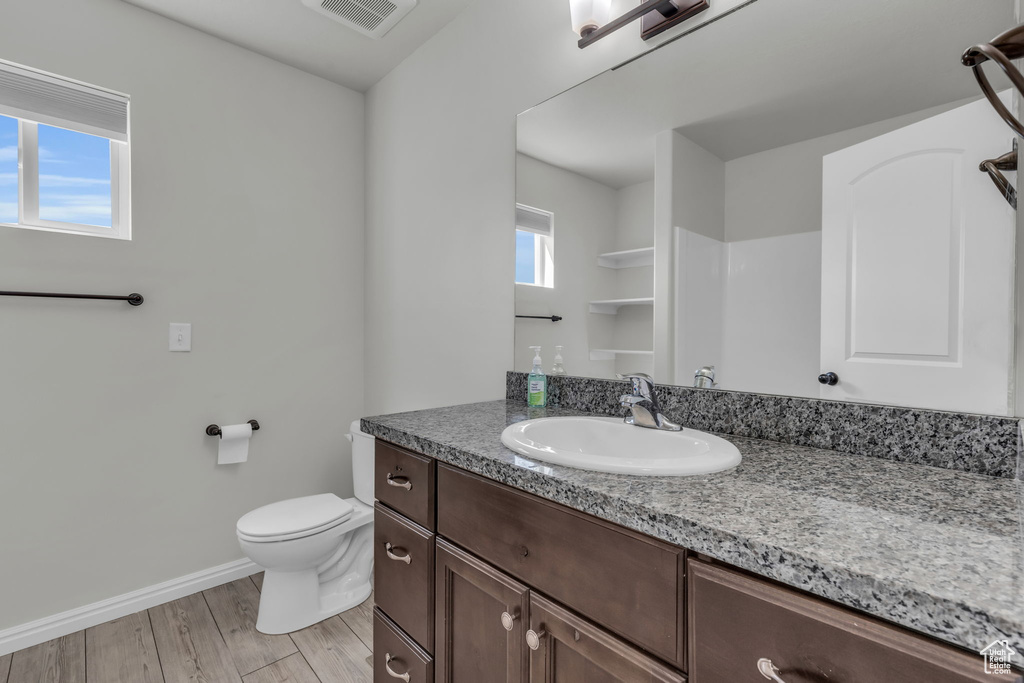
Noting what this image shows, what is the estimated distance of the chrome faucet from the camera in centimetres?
115

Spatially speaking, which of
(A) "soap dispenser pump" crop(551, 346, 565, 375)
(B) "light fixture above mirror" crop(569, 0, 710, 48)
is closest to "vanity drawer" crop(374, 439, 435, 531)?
(A) "soap dispenser pump" crop(551, 346, 565, 375)

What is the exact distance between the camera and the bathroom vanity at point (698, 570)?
18.5 inches

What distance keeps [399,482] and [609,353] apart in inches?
28.2

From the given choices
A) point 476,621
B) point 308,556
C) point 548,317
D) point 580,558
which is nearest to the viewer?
point 580,558

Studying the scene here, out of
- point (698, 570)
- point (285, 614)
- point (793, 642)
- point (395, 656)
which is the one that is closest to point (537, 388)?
point (395, 656)

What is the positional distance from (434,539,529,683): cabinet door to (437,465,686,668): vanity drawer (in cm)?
4

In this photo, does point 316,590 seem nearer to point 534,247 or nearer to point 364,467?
point 364,467

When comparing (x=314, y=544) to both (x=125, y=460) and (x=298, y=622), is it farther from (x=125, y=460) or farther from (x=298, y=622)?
(x=125, y=460)

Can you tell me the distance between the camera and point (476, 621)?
3.23ft

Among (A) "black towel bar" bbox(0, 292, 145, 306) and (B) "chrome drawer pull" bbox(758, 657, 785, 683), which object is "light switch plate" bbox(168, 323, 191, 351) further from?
(B) "chrome drawer pull" bbox(758, 657, 785, 683)

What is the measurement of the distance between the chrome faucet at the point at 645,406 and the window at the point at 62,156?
215 centimetres

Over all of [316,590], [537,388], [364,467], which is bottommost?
[316,590]

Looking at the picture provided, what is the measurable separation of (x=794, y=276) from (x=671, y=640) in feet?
2.71

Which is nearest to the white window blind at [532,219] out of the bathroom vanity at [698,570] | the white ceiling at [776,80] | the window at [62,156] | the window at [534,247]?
the window at [534,247]
